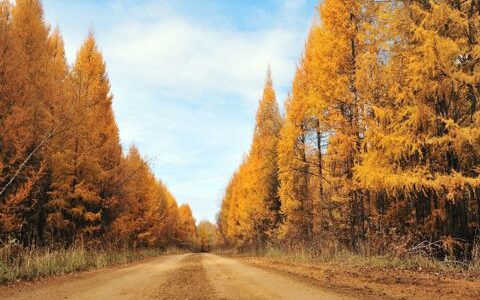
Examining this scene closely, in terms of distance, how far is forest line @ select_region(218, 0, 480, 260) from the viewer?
40.2 feet

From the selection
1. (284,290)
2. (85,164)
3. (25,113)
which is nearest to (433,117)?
(284,290)

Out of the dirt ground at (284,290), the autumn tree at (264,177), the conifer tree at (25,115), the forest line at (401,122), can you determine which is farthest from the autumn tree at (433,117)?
the autumn tree at (264,177)

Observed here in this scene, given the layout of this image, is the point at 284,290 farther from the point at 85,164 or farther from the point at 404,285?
the point at 85,164

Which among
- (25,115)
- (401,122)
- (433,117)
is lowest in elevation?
(433,117)

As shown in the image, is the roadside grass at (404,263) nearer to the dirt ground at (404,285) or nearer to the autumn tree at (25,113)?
the dirt ground at (404,285)

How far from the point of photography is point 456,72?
12.1m

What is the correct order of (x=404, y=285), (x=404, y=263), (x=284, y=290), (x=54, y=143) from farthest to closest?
(x=54, y=143) → (x=404, y=263) → (x=404, y=285) → (x=284, y=290)

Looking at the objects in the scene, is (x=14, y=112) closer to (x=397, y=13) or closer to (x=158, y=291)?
(x=158, y=291)

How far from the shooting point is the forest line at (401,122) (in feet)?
40.2

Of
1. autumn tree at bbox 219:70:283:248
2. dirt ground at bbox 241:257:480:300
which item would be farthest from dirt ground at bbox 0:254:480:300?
autumn tree at bbox 219:70:283:248

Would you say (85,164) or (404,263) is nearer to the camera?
(404,263)

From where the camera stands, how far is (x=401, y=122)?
13.7 meters

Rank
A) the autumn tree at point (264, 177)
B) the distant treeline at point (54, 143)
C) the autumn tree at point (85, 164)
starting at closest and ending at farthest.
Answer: the distant treeline at point (54, 143) < the autumn tree at point (85, 164) < the autumn tree at point (264, 177)

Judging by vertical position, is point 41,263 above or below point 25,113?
below
